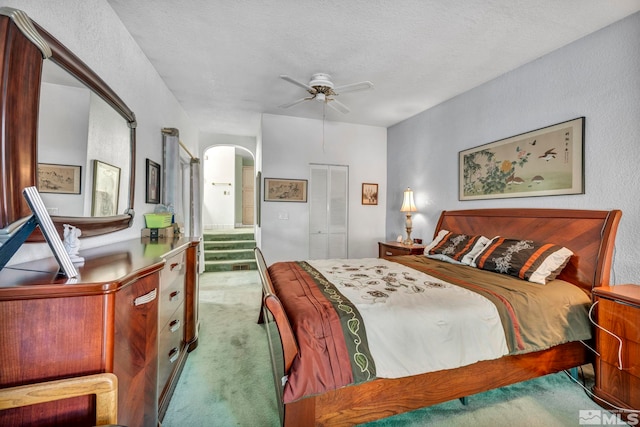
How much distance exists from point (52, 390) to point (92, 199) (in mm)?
1175

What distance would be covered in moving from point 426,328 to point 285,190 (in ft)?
10.8

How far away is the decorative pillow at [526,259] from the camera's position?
2.11 meters

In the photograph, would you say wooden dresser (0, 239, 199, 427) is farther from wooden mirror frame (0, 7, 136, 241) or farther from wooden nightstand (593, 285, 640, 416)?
wooden nightstand (593, 285, 640, 416)

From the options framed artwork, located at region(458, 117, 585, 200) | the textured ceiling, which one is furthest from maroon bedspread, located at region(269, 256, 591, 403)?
the textured ceiling

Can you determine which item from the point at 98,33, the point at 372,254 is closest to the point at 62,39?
the point at 98,33

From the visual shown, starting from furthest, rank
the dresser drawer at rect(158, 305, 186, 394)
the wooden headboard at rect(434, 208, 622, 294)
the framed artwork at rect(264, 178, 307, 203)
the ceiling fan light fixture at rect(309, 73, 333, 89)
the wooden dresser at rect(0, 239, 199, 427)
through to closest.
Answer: the framed artwork at rect(264, 178, 307, 203), the ceiling fan light fixture at rect(309, 73, 333, 89), the wooden headboard at rect(434, 208, 622, 294), the dresser drawer at rect(158, 305, 186, 394), the wooden dresser at rect(0, 239, 199, 427)

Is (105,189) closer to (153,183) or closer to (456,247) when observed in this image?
(153,183)

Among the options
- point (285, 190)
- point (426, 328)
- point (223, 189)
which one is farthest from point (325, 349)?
point (223, 189)

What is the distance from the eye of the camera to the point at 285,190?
4430 mm

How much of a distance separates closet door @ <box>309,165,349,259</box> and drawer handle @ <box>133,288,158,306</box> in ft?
10.9

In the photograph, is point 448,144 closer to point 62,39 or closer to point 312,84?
point 312,84

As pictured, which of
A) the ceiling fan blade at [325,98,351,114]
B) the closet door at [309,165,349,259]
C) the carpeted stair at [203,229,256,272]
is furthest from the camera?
the carpeted stair at [203,229,256,272]

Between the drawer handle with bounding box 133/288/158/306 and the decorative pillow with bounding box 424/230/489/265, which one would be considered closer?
the drawer handle with bounding box 133/288/158/306

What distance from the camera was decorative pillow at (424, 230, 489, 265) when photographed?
271cm
